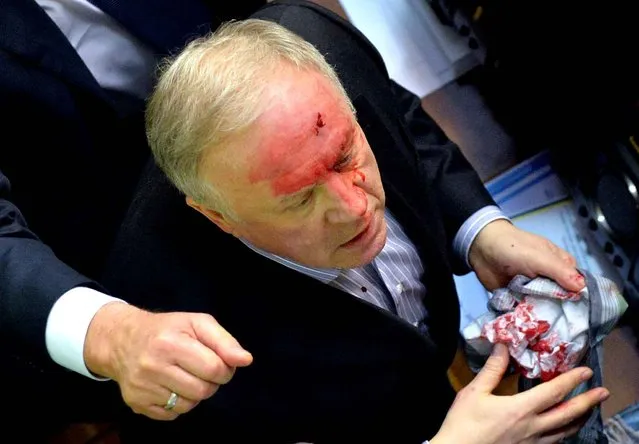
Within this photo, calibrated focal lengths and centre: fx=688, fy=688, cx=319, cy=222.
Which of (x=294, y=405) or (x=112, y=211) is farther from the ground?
(x=112, y=211)

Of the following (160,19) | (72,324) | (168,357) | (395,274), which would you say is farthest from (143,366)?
(160,19)

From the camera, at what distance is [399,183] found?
102 cm

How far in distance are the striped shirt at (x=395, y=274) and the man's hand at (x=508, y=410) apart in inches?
6.0

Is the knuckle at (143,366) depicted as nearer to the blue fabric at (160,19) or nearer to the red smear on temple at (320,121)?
the red smear on temple at (320,121)

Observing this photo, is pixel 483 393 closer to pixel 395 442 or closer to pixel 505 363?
pixel 505 363

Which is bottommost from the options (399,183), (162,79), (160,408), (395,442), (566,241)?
(566,241)

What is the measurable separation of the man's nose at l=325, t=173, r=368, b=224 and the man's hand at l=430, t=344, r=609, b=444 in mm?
311

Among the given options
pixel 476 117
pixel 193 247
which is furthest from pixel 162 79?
pixel 476 117

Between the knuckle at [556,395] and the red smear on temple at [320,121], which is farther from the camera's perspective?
the knuckle at [556,395]

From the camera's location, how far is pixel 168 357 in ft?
2.19

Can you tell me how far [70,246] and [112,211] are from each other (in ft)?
0.30

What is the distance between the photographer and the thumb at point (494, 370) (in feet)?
3.07

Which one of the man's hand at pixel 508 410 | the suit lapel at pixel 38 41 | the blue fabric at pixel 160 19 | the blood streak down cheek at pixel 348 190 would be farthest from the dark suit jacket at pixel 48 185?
the man's hand at pixel 508 410

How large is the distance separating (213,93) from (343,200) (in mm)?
191
